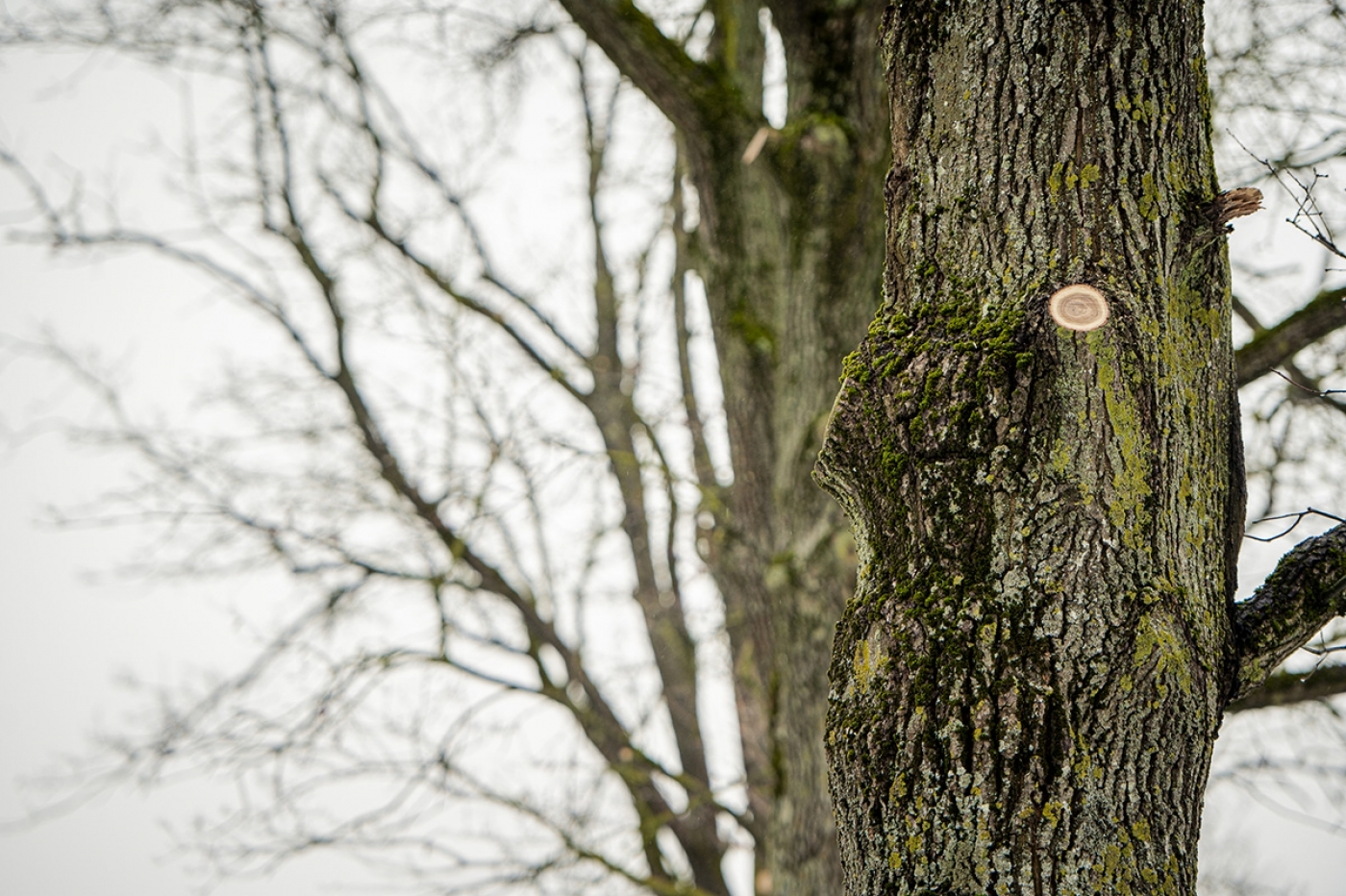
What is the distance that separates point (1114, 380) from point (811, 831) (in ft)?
8.23

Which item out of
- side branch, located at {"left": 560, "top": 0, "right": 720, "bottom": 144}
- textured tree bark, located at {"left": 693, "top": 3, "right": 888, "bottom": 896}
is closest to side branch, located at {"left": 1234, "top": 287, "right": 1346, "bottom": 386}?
textured tree bark, located at {"left": 693, "top": 3, "right": 888, "bottom": 896}

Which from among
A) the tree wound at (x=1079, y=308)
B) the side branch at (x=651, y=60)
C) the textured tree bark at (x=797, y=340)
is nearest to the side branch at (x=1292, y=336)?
the textured tree bark at (x=797, y=340)

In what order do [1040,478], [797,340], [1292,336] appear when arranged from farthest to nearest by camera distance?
[797,340]
[1292,336]
[1040,478]

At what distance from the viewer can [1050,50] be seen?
5.26ft

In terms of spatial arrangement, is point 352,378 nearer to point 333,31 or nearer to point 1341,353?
point 333,31

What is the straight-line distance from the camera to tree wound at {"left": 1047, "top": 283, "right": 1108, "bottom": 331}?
1.48m

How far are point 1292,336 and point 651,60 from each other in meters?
2.47

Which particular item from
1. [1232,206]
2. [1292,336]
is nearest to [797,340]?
[1292,336]

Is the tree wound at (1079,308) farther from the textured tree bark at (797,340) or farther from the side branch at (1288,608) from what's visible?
the textured tree bark at (797,340)

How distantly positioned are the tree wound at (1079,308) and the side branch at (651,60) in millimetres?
2424

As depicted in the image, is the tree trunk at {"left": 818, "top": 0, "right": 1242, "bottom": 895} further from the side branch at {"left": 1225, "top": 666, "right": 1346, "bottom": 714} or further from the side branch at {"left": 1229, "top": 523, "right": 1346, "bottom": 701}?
the side branch at {"left": 1225, "top": 666, "right": 1346, "bottom": 714}

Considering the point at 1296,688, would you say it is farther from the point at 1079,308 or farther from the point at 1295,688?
the point at 1079,308

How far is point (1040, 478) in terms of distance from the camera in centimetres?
145

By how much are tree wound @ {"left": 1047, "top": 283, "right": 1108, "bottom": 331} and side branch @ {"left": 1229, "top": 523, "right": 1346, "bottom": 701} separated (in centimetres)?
60
